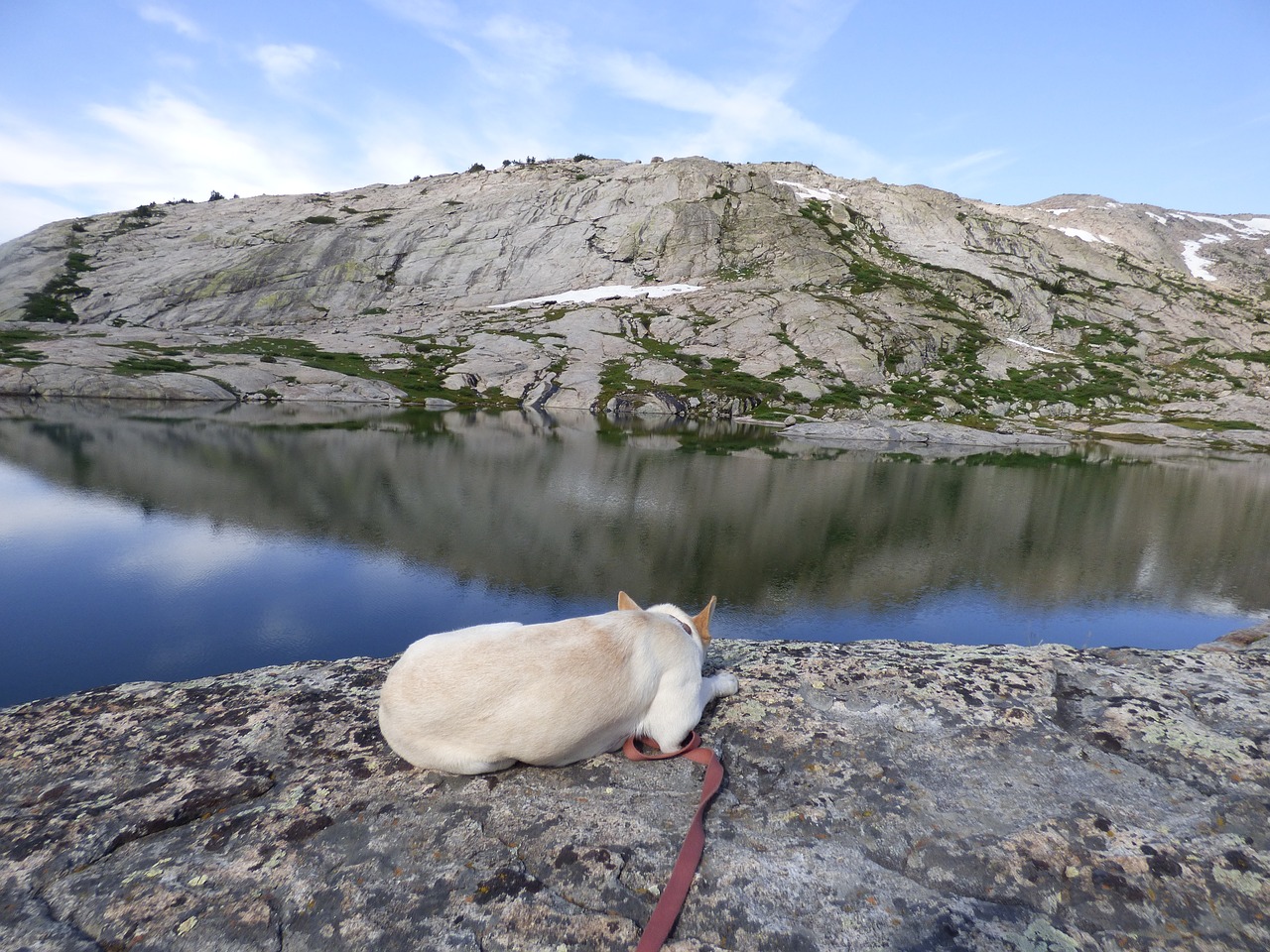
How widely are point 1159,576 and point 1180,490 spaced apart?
32.5 meters

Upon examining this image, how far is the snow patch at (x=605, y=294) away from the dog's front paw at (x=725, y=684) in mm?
148371

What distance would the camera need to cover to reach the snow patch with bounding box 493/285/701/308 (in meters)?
152

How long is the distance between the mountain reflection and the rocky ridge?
40.4 m

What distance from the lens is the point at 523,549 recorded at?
95.8 ft

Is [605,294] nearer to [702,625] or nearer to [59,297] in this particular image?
[59,297]

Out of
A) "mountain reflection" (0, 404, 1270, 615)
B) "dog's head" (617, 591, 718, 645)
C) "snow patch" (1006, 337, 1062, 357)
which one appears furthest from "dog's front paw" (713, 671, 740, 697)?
"snow patch" (1006, 337, 1062, 357)

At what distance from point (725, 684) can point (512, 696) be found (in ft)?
9.36

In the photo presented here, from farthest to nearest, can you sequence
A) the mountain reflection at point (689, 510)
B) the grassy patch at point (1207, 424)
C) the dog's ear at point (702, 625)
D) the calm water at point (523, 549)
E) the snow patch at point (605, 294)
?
1. the snow patch at point (605, 294)
2. the grassy patch at point (1207, 424)
3. the mountain reflection at point (689, 510)
4. the calm water at point (523, 549)
5. the dog's ear at point (702, 625)

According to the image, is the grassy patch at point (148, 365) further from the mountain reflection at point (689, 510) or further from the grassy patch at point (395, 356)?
the mountain reflection at point (689, 510)

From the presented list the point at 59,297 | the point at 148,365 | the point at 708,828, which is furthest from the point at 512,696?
the point at 59,297

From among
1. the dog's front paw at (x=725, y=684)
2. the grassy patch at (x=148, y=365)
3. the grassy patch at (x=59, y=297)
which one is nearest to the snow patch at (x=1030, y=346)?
the grassy patch at (x=148, y=365)

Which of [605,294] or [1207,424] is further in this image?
[605,294]

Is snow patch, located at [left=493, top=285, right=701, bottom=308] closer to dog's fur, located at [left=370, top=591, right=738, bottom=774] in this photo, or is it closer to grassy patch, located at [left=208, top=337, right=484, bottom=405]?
grassy patch, located at [left=208, top=337, right=484, bottom=405]

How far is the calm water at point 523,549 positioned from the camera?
20609 millimetres
